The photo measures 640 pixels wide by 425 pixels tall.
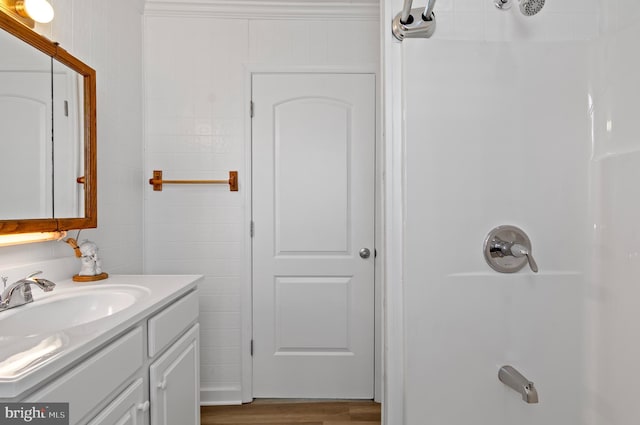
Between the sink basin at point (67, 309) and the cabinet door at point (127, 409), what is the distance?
0.24m

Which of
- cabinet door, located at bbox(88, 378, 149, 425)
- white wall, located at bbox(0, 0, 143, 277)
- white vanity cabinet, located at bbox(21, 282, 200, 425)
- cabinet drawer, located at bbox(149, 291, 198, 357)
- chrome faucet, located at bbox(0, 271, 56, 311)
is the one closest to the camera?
white vanity cabinet, located at bbox(21, 282, 200, 425)

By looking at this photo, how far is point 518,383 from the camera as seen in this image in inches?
36.3

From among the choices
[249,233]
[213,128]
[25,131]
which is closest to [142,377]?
[25,131]

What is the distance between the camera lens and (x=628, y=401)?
90 cm

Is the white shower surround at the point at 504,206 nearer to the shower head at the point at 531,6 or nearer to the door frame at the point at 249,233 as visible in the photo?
the shower head at the point at 531,6

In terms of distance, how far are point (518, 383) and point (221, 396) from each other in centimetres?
176

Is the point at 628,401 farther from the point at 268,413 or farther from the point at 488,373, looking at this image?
the point at 268,413

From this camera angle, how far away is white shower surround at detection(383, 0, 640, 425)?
3.19 feet

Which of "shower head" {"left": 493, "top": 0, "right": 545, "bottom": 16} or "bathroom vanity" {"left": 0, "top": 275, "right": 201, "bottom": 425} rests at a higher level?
"shower head" {"left": 493, "top": 0, "right": 545, "bottom": 16}

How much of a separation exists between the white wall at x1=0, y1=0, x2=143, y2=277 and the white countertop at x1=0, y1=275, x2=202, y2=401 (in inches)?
20.2

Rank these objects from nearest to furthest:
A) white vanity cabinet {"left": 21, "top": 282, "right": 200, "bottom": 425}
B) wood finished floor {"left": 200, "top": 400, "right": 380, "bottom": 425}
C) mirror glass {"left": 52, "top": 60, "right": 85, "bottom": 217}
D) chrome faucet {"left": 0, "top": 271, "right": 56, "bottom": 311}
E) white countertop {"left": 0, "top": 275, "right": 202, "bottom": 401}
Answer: white countertop {"left": 0, "top": 275, "right": 202, "bottom": 401}, white vanity cabinet {"left": 21, "top": 282, "right": 200, "bottom": 425}, chrome faucet {"left": 0, "top": 271, "right": 56, "bottom": 311}, mirror glass {"left": 52, "top": 60, "right": 85, "bottom": 217}, wood finished floor {"left": 200, "top": 400, "right": 380, "bottom": 425}

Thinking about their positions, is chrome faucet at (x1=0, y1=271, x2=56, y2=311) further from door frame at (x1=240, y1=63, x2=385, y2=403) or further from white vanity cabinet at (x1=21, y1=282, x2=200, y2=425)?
door frame at (x1=240, y1=63, x2=385, y2=403)

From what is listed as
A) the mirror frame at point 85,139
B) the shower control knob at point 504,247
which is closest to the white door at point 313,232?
the mirror frame at point 85,139

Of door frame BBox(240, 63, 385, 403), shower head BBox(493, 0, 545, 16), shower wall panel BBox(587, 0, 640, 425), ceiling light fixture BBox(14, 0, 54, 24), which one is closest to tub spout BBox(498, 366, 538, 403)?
shower wall panel BBox(587, 0, 640, 425)
